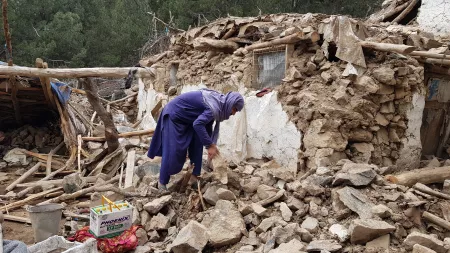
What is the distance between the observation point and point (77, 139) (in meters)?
7.92

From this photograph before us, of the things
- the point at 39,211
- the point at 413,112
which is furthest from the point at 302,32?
the point at 39,211

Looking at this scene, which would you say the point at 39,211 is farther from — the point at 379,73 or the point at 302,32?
the point at 379,73

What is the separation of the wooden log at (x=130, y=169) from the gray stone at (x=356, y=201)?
320cm

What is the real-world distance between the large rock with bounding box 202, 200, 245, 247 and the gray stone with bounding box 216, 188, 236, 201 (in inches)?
6.8

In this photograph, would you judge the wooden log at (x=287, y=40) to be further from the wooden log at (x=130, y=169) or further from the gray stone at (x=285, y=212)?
A: the wooden log at (x=130, y=169)

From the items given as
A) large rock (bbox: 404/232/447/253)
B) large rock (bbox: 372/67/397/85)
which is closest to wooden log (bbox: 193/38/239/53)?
large rock (bbox: 372/67/397/85)

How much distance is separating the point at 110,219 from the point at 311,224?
1857 mm

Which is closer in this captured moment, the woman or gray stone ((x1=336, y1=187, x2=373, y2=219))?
gray stone ((x1=336, y1=187, x2=373, y2=219))

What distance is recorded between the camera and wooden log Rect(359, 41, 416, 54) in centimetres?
427

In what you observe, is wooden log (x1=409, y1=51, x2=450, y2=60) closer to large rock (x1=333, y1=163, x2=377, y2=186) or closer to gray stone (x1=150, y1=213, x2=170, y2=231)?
large rock (x1=333, y1=163, x2=377, y2=186)

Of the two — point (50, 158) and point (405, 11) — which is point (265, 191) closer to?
point (50, 158)

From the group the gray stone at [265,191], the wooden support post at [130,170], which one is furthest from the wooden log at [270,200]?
Result: the wooden support post at [130,170]

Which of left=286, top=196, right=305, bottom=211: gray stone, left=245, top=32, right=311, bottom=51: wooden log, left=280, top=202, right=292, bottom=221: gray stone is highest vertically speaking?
left=245, top=32, right=311, bottom=51: wooden log

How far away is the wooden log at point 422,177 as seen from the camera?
4230 millimetres
